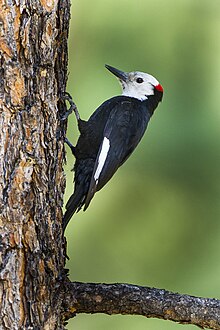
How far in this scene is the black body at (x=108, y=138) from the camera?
3266mm

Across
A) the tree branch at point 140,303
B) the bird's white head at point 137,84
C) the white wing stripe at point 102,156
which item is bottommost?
the tree branch at point 140,303

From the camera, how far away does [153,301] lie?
89.4 inches

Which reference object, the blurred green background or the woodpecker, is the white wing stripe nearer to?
the woodpecker

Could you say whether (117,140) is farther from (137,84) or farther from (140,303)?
(140,303)

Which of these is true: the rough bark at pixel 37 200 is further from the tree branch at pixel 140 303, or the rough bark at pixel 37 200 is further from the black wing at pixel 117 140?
the black wing at pixel 117 140

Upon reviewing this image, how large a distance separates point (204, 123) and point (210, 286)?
3.04 feet

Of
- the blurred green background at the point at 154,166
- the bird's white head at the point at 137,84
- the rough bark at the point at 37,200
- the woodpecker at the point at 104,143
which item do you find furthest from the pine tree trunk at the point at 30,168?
the blurred green background at the point at 154,166

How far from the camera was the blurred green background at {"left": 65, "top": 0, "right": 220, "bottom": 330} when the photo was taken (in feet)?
15.0

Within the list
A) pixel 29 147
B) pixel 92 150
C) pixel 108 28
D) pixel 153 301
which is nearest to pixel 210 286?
pixel 92 150

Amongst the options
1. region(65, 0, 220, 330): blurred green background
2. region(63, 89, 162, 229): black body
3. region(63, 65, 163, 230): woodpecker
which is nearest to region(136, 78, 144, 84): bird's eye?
region(63, 65, 163, 230): woodpecker

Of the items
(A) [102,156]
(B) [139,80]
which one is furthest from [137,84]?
(A) [102,156]

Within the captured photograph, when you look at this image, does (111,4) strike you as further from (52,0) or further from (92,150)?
(52,0)

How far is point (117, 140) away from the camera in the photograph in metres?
3.45

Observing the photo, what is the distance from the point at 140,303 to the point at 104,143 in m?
1.24
